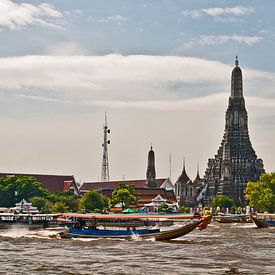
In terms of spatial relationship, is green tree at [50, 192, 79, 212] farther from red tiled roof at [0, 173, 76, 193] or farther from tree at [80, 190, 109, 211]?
red tiled roof at [0, 173, 76, 193]

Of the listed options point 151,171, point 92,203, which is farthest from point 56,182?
point 92,203

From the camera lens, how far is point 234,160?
153875 millimetres

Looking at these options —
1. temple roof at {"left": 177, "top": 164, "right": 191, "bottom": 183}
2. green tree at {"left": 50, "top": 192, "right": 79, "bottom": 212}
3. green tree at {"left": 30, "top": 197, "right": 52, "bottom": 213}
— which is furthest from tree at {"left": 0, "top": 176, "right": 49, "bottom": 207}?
temple roof at {"left": 177, "top": 164, "right": 191, "bottom": 183}

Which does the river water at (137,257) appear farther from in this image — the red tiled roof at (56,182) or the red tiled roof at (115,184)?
the red tiled roof at (115,184)

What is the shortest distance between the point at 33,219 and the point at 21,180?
38.8 m

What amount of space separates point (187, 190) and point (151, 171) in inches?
392

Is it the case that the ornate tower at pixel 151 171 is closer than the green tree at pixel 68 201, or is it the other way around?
the green tree at pixel 68 201

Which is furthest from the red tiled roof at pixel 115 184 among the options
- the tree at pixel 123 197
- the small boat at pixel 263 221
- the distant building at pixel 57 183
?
the small boat at pixel 263 221

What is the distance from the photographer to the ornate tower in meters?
167

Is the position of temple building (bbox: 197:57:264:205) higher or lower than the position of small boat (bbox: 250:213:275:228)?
higher

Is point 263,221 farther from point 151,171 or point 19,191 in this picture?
point 151,171

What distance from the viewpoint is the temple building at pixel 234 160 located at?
15275 centimetres

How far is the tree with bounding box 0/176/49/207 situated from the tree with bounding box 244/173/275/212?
3766cm

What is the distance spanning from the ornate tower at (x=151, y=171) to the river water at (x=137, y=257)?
107 metres
